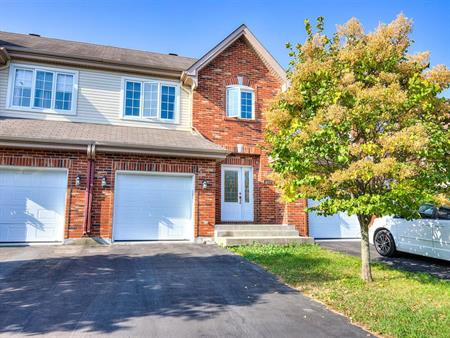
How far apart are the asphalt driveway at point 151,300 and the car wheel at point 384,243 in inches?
174

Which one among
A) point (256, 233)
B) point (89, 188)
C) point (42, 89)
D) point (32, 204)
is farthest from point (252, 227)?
point (42, 89)

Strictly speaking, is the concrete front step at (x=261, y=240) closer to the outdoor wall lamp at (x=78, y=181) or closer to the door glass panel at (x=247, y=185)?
the door glass panel at (x=247, y=185)

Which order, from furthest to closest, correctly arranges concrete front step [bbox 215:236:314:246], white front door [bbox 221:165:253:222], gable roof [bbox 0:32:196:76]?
white front door [bbox 221:165:253:222]
gable roof [bbox 0:32:196:76]
concrete front step [bbox 215:236:314:246]

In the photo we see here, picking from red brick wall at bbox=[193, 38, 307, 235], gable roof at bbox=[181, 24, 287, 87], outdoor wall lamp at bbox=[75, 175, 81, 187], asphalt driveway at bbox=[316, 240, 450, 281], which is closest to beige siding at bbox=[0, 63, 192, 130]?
red brick wall at bbox=[193, 38, 307, 235]

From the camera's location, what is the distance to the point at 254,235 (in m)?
10.7

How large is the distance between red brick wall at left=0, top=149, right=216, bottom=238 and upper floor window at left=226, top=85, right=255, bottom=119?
2845 mm

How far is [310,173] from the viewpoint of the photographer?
20.6ft

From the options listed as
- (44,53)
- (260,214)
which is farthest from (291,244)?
(44,53)

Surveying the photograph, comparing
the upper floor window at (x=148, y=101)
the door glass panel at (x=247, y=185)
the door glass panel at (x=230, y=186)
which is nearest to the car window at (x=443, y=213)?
the door glass panel at (x=247, y=185)

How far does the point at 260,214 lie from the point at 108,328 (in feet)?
28.1

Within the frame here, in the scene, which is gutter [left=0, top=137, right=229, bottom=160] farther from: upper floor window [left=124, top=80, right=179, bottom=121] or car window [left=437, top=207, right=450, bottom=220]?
car window [left=437, top=207, right=450, bottom=220]

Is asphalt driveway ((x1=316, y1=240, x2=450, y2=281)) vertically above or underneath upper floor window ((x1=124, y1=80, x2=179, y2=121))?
underneath

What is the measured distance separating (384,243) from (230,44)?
30.3ft

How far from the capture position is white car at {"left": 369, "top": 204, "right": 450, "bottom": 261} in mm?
7754
